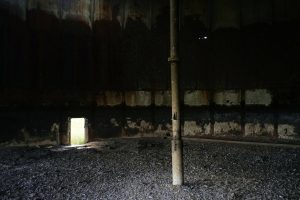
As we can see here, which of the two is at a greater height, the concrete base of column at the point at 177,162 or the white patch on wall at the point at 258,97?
the white patch on wall at the point at 258,97

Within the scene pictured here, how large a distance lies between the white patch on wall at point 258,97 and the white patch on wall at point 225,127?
0.67 metres

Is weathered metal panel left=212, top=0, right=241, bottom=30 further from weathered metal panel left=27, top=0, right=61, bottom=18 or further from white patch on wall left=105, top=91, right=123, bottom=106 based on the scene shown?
weathered metal panel left=27, top=0, right=61, bottom=18

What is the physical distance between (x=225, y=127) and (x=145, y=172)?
393 centimetres

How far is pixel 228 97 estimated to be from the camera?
846cm

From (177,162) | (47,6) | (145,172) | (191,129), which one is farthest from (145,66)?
(177,162)

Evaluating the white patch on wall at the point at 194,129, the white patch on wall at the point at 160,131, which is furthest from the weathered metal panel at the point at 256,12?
the white patch on wall at the point at 160,131

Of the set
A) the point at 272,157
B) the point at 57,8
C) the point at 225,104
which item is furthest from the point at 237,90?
the point at 57,8

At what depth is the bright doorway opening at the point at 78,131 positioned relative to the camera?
800 cm

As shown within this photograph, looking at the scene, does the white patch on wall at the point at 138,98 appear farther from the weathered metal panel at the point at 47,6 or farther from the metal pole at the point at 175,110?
the metal pole at the point at 175,110

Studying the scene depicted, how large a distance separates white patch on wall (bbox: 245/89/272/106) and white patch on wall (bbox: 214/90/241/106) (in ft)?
0.75

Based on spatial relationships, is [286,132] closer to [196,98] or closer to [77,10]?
[196,98]

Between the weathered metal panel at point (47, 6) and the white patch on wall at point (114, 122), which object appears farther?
the white patch on wall at point (114, 122)

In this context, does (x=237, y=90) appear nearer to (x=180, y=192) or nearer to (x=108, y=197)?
(x=180, y=192)

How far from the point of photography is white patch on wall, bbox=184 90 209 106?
8.68 metres
